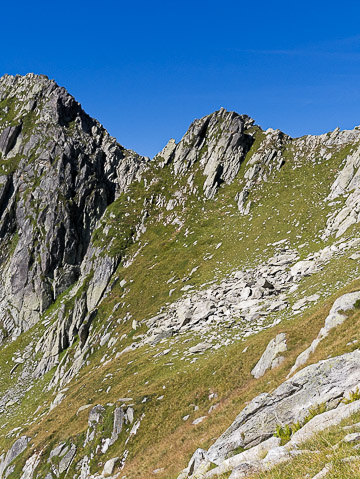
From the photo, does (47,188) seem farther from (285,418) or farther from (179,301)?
(285,418)

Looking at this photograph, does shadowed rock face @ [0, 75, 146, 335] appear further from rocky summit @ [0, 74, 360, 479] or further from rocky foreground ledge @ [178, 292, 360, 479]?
rocky foreground ledge @ [178, 292, 360, 479]

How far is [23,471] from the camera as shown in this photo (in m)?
33.6

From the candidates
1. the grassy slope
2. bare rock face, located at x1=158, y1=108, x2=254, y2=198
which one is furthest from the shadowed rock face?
bare rock face, located at x1=158, y1=108, x2=254, y2=198

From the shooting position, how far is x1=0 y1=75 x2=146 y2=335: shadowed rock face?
323ft

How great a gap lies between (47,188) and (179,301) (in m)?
82.2

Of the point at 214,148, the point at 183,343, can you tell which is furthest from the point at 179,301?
the point at 214,148

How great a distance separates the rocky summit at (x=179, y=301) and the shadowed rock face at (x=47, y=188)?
0.61 m

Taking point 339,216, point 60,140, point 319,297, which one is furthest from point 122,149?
point 319,297

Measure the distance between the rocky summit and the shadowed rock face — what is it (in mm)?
608

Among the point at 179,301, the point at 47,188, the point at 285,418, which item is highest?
the point at 47,188

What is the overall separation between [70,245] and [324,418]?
10314 cm

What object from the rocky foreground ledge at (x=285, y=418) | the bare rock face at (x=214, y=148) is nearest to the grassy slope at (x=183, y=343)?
the rocky foreground ledge at (x=285, y=418)

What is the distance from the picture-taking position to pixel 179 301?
53156 millimetres

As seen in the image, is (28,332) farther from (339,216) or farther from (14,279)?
(339,216)
